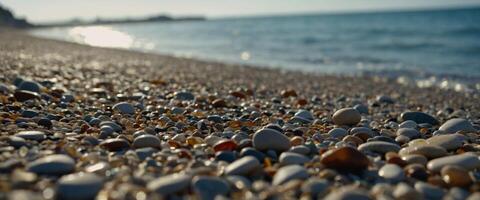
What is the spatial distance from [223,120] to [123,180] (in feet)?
6.14

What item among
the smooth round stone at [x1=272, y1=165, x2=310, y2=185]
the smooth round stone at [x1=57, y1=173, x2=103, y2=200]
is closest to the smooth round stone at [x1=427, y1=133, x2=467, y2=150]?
the smooth round stone at [x1=272, y1=165, x2=310, y2=185]

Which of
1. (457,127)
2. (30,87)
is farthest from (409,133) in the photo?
(30,87)

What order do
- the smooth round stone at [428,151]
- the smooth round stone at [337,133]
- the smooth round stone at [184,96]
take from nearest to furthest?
1. the smooth round stone at [428,151]
2. the smooth round stone at [337,133]
3. the smooth round stone at [184,96]

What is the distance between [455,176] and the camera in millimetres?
2064

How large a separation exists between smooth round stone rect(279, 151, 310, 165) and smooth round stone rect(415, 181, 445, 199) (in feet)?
1.88

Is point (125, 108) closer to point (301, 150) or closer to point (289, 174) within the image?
point (301, 150)

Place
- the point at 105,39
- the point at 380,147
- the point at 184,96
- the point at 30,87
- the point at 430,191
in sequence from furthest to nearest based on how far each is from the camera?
the point at 105,39
the point at 184,96
the point at 30,87
the point at 380,147
the point at 430,191

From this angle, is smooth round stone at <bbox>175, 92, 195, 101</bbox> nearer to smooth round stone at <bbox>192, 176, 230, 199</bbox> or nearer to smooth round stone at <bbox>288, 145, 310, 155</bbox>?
smooth round stone at <bbox>288, 145, 310, 155</bbox>

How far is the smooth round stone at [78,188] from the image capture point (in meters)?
1.68

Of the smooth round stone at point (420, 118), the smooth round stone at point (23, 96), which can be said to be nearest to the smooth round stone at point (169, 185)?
the smooth round stone at point (23, 96)

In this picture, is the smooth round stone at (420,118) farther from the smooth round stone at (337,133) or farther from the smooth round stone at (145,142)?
the smooth round stone at (145,142)

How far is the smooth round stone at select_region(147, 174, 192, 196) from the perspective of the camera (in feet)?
5.88

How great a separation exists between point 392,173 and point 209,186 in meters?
0.92

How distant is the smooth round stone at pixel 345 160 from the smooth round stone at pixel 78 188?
1124mm
